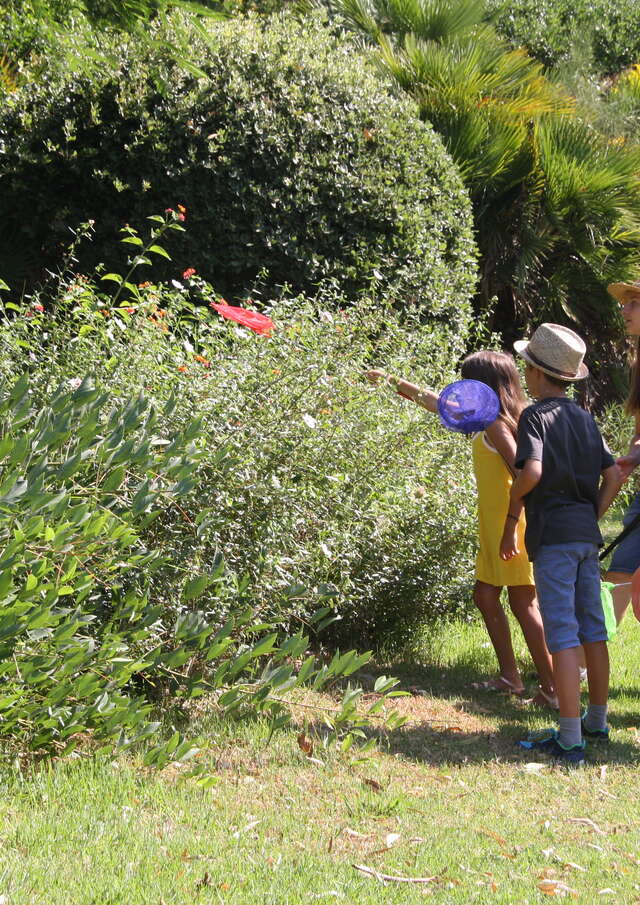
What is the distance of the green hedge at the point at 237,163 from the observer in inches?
290

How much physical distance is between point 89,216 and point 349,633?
4.13m

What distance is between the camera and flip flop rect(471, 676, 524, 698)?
4.82 meters

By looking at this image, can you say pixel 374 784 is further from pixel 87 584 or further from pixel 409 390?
pixel 409 390

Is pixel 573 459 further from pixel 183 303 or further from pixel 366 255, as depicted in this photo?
pixel 366 255

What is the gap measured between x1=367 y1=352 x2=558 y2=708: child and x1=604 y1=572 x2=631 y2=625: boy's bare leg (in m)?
0.49

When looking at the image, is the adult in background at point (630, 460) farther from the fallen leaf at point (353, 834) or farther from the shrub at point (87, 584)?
the fallen leaf at point (353, 834)

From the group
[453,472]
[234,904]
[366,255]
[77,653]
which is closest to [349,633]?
[453,472]

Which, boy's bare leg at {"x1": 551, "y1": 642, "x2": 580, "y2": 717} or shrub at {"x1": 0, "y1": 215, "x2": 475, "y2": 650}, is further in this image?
shrub at {"x1": 0, "y1": 215, "x2": 475, "y2": 650}

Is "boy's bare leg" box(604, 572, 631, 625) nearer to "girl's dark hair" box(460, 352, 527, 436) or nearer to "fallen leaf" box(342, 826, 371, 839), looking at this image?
"girl's dark hair" box(460, 352, 527, 436)

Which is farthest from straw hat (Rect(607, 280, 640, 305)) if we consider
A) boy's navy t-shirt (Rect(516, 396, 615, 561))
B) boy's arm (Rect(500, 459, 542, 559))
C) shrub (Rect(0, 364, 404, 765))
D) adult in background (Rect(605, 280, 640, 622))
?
shrub (Rect(0, 364, 404, 765))

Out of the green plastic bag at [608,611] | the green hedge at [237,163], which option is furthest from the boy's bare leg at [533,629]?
the green hedge at [237,163]

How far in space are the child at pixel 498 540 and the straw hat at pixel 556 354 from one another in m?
0.41

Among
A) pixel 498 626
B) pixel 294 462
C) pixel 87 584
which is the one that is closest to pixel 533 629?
pixel 498 626

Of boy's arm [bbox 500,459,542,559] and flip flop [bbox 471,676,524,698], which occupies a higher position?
boy's arm [bbox 500,459,542,559]
